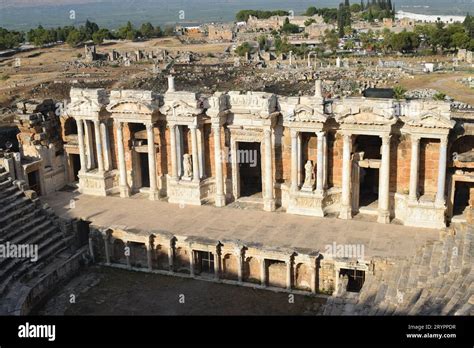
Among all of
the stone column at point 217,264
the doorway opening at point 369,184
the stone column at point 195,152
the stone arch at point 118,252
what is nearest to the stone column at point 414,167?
the doorway opening at point 369,184

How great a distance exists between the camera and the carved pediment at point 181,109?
25750mm

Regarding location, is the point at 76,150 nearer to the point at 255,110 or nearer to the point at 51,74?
the point at 255,110

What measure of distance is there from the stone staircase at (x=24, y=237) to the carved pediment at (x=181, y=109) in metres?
6.49

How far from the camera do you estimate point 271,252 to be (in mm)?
21094

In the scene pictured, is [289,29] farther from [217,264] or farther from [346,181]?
[217,264]

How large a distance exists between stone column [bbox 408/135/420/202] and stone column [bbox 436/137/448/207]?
0.80 meters

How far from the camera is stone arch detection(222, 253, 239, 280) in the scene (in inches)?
859

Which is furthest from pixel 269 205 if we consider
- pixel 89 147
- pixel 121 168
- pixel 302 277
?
pixel 89 147

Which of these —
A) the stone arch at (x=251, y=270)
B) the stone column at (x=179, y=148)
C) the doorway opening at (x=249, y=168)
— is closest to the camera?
the stone arch at (x=251, y=270)

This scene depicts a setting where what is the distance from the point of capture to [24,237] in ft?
73.4

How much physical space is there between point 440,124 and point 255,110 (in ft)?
24.4

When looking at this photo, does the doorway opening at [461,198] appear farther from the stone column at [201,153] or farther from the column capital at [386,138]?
the stone column at [201,153]

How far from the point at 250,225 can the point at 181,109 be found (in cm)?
599

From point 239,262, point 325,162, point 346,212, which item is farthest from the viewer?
point 325,162
